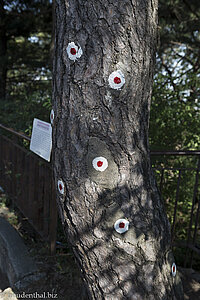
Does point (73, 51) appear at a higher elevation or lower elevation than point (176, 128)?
→ higher

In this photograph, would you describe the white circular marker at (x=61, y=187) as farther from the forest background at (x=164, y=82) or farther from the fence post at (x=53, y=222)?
the forest background at (x=164, y=82)

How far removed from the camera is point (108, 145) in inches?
74.1

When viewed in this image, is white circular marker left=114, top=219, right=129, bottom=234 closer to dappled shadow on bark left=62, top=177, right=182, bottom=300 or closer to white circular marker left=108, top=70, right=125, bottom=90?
dappled shadow on bark left=62, top=177, right=182, bottom=300

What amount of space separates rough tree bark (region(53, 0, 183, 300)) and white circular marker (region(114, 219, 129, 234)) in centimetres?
2

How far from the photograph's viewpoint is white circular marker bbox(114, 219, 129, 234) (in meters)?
1.92

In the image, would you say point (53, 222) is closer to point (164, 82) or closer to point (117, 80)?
point (117, 80)

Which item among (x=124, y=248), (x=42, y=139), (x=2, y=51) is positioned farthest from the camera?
(x=2, y=51)

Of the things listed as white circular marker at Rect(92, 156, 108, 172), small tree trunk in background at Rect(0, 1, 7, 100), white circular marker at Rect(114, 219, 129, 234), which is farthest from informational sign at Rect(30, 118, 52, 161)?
small tree trunk in background at Rect(0, 1, 7, 100)

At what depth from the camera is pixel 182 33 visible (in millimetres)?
8305

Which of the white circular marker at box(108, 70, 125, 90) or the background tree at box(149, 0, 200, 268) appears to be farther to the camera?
the background tree at box(149, 0, 200, 268)

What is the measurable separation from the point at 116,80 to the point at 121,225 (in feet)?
3.03

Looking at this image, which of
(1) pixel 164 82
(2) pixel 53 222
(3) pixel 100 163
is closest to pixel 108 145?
(3) pixel 100 163

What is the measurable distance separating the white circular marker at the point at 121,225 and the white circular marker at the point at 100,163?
36cm

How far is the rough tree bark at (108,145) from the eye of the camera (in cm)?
181
